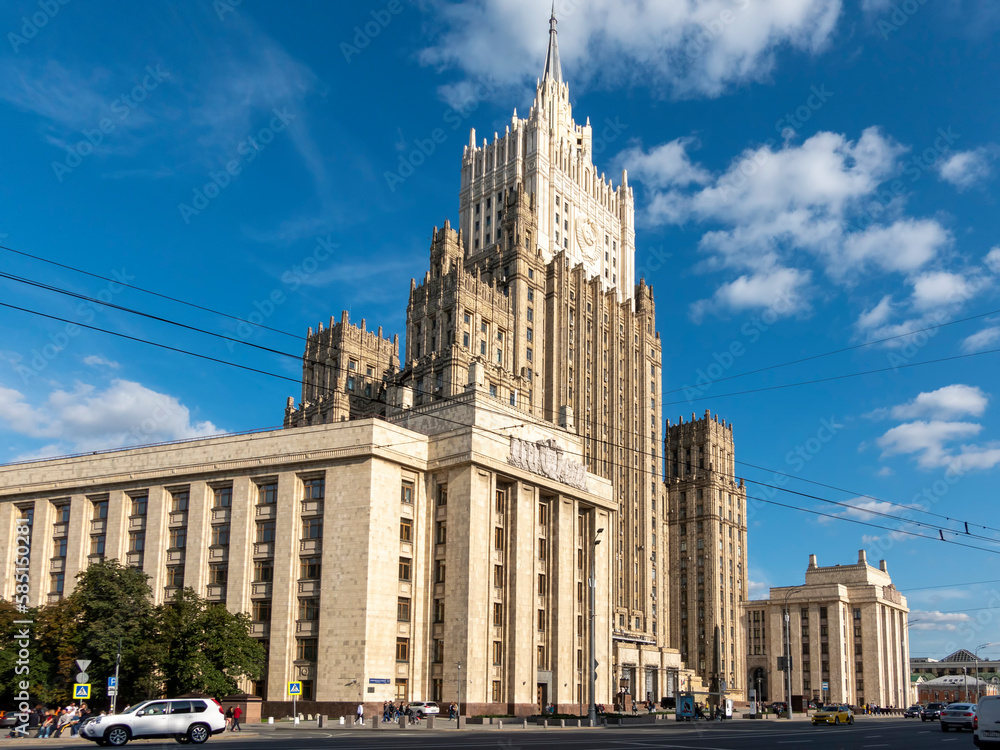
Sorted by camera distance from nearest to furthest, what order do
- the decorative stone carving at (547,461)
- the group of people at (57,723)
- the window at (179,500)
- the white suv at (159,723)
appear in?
the white suv at (159,723) < the group of people at (57,723) < the window at (179,500) < the decorative stone carving at (547,461)

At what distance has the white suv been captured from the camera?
33.7 metres

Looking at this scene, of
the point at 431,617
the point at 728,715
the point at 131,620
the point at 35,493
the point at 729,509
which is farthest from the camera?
the point at 729,509

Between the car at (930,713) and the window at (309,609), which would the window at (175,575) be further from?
the car at (930,713)

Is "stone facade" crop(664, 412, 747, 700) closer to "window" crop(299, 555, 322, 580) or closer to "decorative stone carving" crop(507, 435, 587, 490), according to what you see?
"decorative stone carving" crop(507, 435, 587, 490)

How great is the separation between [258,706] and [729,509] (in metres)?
97.9

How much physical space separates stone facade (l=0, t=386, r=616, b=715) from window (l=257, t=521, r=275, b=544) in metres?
0.11

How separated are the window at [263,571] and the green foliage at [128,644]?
27.8ft

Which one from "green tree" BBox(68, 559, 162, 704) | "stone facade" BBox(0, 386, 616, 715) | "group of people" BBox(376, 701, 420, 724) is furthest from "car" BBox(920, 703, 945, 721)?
"green tree" BBox(68, 559, 162, 704)

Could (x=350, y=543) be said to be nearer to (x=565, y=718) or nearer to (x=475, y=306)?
(x=565, y=718)

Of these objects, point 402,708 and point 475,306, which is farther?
point 475,306

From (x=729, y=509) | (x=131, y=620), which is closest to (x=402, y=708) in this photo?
(x=131, y=620)

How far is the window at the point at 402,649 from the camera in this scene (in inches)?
2670

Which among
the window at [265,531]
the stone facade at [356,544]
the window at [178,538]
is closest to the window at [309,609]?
the stone facade at [356,544]

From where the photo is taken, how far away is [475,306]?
101 m
